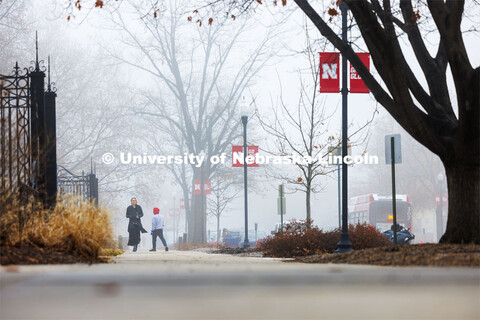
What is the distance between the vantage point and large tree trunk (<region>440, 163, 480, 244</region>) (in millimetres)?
13391

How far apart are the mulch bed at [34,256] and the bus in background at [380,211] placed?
139 feet

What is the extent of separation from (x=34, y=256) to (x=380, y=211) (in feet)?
149

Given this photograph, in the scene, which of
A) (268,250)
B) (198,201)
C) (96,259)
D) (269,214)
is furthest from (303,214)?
(96,259)

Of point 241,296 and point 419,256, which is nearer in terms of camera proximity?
point 241,296

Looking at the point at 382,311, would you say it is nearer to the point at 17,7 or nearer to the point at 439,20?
the point at 439,20

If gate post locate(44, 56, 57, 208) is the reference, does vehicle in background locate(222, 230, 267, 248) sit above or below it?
below

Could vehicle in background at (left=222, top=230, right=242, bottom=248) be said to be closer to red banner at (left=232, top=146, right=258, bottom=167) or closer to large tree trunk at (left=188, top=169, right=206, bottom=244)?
large tree trunk at (left=188, top=169, right=206, bottom=244)

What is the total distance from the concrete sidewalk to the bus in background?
45481 mm

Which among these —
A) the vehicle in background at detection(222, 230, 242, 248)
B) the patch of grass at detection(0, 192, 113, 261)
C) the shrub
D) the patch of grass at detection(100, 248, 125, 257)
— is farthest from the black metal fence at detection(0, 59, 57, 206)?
the vehicle in background at detection(222, 230, 242, 248)

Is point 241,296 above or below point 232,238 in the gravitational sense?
above

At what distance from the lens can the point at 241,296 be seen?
596 centimetres

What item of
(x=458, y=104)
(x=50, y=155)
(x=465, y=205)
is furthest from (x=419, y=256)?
(x=50, y=155)

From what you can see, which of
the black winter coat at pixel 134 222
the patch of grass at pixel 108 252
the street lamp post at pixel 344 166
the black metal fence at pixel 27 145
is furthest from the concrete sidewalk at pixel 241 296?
the black winter coat at pixel 134 222

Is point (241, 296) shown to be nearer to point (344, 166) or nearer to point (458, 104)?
point (458, 104)
